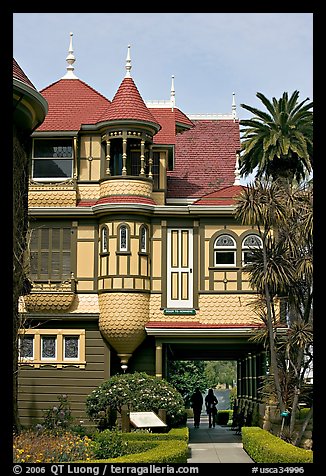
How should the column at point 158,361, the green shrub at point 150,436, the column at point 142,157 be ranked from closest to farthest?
1. the green shrub at point 150,436
2. the column at point 158,361
3. the column at point 142,157

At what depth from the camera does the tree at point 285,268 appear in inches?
1066

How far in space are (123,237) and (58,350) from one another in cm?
466

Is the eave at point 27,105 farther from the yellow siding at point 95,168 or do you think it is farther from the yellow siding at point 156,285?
the yellow siding at point 156,285

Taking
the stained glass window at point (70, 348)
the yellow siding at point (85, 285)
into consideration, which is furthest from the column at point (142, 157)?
the stained glass window at point (70, 348)

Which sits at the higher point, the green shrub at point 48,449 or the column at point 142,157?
the column at point 142,157

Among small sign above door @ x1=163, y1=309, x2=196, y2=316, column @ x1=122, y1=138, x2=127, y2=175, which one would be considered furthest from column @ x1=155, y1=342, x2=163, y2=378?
column @ x1=122, y1=138, x2=127, y2=175

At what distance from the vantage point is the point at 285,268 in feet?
91.1

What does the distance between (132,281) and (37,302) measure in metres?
3.48

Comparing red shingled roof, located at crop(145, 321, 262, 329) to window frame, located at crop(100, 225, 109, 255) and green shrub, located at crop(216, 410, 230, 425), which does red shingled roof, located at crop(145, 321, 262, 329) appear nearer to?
window frame, located at crop(100, 225, 109, 255)

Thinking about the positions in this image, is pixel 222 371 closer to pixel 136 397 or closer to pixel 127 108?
pixel 127 108

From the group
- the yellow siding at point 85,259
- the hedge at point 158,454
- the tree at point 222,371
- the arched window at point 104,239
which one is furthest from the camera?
the tree at point 222,371

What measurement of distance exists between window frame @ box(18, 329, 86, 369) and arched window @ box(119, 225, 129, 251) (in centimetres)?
335

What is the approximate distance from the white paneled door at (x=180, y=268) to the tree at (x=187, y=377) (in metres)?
23.2
